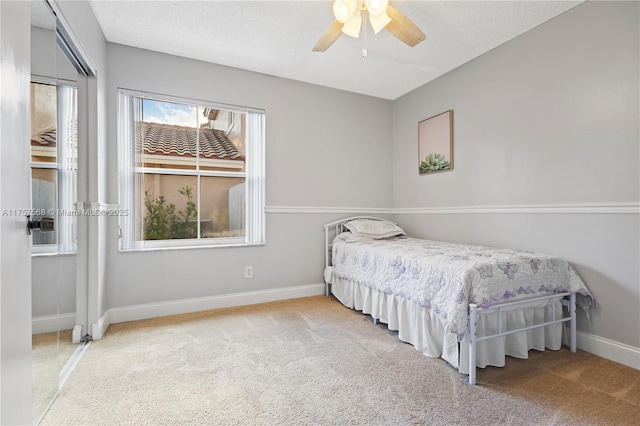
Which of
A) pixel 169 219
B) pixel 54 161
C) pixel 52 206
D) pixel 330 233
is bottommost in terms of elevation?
pixel 330 233

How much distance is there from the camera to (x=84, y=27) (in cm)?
200

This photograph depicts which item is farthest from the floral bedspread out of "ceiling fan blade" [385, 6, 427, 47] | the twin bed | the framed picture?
"ceiling fan blade" [385, 6, 427, 47]

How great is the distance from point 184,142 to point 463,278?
9.21 feet

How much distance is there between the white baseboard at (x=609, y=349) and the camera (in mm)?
1887

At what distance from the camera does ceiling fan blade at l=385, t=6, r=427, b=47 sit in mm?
1878

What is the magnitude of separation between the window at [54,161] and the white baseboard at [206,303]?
2.88 ft

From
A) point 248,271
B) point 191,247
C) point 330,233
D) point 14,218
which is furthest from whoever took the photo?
point 330,233

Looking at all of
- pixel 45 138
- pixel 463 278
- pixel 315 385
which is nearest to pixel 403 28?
pixel 463 278

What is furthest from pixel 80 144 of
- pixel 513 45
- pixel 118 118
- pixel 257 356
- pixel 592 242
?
pixel 592 242

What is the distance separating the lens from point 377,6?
1766 millimetres

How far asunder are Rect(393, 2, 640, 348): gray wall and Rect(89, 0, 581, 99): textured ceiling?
0.24m

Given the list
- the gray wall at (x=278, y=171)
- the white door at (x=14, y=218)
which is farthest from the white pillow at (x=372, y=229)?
the white door at (x=14, y=218)

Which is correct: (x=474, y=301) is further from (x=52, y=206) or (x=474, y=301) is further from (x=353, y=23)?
(x=52, y=206)

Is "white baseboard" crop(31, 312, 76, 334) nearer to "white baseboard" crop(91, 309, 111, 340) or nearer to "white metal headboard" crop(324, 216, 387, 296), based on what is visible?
"white baseboard" crop(91, 309, 111, 340)
